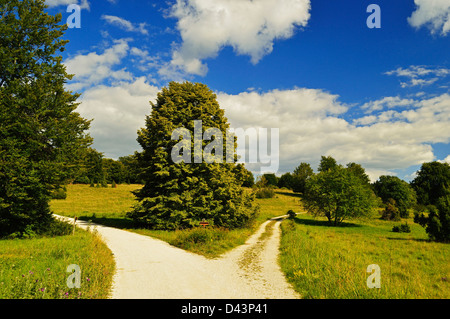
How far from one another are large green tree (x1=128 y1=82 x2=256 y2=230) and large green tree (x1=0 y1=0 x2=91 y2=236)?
21.0ft

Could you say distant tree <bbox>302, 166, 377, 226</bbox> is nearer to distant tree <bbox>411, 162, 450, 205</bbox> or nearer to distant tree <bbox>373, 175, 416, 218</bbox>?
distant tree <bbox>373, 175, 416, 218</bbox>

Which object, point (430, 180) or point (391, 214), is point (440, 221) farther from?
point (430, 180)

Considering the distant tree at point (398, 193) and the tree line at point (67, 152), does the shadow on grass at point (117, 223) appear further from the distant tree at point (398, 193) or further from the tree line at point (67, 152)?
the distant tree at point (398, 193)

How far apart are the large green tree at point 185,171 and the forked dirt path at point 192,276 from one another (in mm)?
7364

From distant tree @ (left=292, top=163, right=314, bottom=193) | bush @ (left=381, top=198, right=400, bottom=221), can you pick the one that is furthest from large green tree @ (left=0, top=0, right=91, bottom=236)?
distant tree @ (left=292, top=163, right=314, bottom=193)

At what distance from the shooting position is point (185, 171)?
21781 mm

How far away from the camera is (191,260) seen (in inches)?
458

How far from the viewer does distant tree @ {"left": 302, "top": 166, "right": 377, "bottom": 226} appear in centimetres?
4278

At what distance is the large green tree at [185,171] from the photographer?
2136 cm

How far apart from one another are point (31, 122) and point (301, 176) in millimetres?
105121

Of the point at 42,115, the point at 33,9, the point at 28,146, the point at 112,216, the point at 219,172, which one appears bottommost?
the point at 112,216

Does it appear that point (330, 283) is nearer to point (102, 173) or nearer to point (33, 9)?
point (33, 9)
